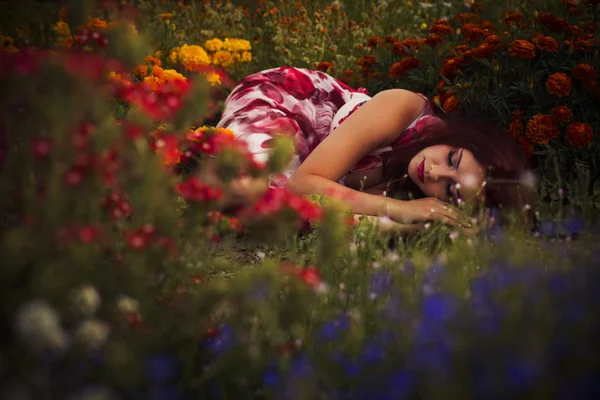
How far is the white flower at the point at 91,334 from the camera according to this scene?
1.16 m

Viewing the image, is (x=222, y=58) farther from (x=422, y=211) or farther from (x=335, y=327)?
(x=335, y=327)

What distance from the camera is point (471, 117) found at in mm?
3619

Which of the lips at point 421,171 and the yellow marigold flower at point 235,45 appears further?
the yellow marigold flower at point 235,45

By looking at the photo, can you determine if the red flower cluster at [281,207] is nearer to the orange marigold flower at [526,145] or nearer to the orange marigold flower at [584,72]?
the orange marigold flower at [526,145]

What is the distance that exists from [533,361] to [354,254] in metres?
1.33

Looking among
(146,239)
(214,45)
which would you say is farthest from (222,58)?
(146,239)

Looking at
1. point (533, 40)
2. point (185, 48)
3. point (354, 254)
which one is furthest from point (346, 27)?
point (354, 254)

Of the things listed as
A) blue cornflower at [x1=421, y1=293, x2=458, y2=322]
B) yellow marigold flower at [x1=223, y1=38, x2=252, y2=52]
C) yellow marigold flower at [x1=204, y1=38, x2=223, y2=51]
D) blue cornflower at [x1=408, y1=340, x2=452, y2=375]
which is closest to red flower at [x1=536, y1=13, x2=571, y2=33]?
yellow marigold flower at [x1=223, y1=38, x2=252, y2=52]

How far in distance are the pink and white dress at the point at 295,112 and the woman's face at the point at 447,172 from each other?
368mm

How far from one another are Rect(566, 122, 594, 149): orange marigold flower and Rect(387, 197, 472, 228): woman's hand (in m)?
0.98

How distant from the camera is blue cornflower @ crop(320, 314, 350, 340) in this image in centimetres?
165

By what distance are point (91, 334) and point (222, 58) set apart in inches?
150

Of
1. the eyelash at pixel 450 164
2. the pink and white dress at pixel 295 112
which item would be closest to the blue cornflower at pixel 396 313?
the eyelash at pixel 450 164

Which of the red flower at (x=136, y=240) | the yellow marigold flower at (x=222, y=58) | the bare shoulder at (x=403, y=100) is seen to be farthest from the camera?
the yellow marigold flower at (x=222, y=58)
